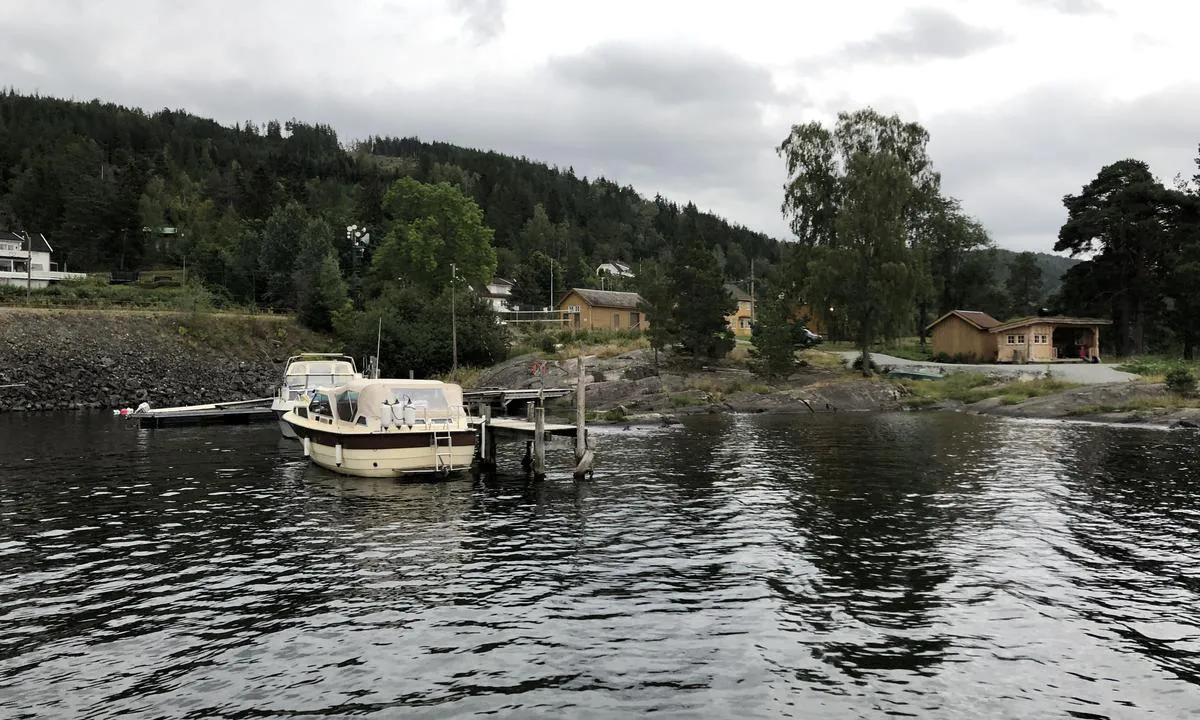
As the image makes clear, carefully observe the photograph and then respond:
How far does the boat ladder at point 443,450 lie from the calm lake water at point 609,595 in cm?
84

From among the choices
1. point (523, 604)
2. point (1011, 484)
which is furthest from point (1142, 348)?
point (523, 604)

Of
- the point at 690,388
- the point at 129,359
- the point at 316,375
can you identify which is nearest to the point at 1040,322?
the point at 690,388

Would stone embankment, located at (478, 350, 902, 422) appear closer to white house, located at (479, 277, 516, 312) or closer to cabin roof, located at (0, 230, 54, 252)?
white house, located at (479, 277, 516, 312)

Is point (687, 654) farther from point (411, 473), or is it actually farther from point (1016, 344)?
point (1016, 344)

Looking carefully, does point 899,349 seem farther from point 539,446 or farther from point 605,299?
point 539,446

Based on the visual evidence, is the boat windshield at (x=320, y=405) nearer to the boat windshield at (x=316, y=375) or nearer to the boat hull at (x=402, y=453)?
the boat hull at (x=402, y=453)

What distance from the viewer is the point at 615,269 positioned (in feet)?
525

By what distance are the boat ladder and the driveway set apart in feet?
157

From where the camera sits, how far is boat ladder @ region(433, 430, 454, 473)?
28.5m

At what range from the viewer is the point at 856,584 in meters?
15.9

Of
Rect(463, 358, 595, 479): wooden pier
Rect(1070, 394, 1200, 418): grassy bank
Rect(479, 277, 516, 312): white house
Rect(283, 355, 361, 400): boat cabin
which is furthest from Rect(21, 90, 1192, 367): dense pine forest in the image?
Rect(463, 358, 595, 479): wooden pier

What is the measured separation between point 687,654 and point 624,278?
120737mm

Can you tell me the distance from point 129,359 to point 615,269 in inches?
4047

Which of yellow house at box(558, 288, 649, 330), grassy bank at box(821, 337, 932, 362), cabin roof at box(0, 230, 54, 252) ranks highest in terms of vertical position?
cabin roof at box(0, 230, 54, 252)
